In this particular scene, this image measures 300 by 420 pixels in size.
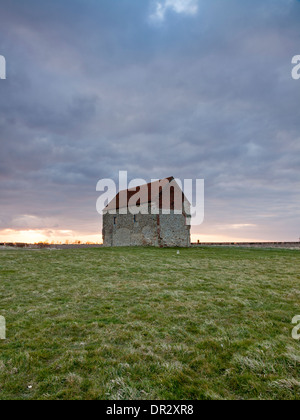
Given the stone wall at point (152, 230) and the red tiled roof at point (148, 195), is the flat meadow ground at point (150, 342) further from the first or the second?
the red tiled roof at point (148, 195)

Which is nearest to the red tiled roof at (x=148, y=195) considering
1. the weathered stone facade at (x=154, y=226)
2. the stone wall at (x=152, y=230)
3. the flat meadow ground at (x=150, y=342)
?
the weathered stone facade at (x=154, y=226)

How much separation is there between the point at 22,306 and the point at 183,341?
6.87 metres

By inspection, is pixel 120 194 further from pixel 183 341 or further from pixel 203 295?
pixel 183 341

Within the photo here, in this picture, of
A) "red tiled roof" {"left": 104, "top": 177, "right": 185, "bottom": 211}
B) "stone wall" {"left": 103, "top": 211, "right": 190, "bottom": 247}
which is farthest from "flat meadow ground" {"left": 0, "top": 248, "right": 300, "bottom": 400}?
"red tiled roof" {"left": 104, "top": 177, "right": 185, "bottom": 211}

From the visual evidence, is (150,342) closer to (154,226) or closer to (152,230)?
(154,226)

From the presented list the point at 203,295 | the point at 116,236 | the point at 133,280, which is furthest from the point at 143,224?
Result: the point at 203,295

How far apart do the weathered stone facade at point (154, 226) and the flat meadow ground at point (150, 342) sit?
89.0 feet

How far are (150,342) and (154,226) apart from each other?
3395 cm

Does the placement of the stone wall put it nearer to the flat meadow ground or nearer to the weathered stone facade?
the weathered stone facade

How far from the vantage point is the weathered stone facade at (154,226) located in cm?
3988

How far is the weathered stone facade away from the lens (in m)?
39.9

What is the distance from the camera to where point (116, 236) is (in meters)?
46.9

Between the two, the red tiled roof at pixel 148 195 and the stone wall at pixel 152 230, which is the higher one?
the red tiled roof at pixel 148 195

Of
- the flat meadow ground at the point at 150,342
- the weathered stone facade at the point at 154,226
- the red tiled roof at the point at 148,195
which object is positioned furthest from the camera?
the red tiled roof at the point at 148,195
